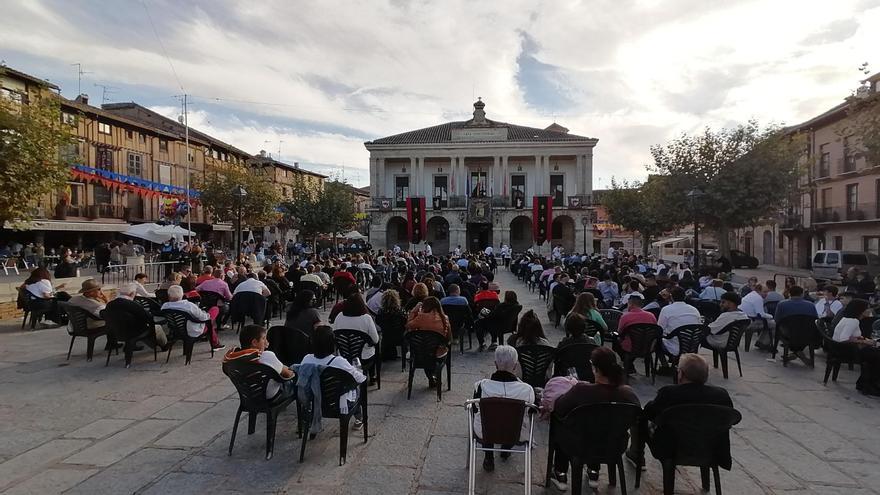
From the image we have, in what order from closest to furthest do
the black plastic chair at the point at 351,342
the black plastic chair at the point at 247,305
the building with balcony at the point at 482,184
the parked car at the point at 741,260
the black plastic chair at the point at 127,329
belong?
the black plastic chair at the point at 351,342 → the black plastic chair at the point at 127,329 → the black plastic chair at the point at 247,305 → the parked car at the point at 741,260 → the building with balcony at the point at 482,184

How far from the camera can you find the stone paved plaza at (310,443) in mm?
3770

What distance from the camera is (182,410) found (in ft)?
17.3

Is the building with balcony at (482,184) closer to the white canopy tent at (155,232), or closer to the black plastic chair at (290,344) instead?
the white canopy tent at (155,232)

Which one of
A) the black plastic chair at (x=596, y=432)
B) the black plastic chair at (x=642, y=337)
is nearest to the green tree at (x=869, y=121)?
the black plastic chair at (x=642, y=337)

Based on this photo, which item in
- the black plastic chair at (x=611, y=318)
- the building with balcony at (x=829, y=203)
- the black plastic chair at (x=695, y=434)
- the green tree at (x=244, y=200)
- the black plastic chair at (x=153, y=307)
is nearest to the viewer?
the black plastic chair at (x=695, y=434)

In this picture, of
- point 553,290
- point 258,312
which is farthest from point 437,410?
point 553,290

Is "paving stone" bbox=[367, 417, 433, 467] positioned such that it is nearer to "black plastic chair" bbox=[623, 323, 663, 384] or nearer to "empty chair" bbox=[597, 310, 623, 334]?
"black plastic chair" bbox=[623, 323, 663, 384]

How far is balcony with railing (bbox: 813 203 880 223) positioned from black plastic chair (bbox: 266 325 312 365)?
32.8 metres

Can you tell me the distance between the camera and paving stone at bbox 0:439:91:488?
383 centimetres

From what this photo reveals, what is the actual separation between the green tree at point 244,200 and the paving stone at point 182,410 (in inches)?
1076

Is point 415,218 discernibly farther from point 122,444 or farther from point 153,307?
point 122,444

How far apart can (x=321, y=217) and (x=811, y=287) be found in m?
25.5

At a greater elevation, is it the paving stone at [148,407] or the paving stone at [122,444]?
the paving stone at [148,407]

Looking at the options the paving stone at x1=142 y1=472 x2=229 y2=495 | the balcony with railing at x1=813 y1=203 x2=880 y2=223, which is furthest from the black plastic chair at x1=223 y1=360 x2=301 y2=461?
the balcony with railing at x1=813 y1=203 x2=880 y2=223
